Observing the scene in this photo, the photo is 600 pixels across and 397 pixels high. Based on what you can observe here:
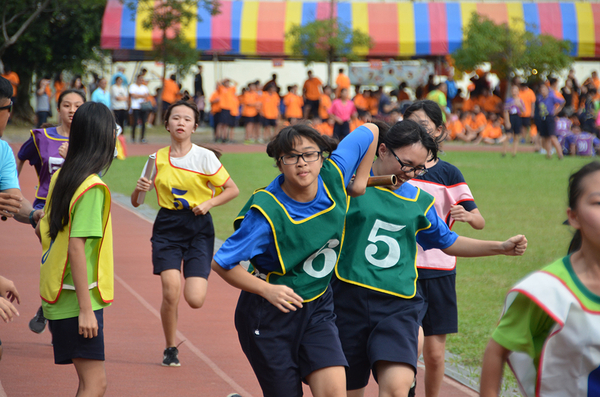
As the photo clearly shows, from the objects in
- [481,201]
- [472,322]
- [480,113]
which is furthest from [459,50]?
[472,322]

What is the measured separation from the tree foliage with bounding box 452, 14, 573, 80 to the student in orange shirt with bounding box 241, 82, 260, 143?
25.8 ft

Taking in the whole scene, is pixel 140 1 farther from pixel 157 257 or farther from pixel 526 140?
pixel 157 257

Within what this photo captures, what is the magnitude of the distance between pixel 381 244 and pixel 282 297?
618 millimetres

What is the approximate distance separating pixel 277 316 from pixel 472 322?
10.2 feet

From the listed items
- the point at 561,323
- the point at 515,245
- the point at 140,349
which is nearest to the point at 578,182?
the point at 561,323

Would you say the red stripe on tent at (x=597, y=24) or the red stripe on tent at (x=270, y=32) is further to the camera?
the red stripe on tent at (x=597, y=24)

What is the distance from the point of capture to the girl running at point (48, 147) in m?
5.17

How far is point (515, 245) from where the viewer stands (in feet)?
9.66

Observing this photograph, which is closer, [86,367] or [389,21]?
[86,367]

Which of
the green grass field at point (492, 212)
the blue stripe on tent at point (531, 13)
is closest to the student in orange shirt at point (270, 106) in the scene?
the green grass field at point (492, 212)

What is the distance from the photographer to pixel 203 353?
520 cm

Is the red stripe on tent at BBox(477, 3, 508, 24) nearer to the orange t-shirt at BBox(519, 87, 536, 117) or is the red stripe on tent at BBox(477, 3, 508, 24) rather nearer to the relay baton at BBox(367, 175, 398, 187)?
the orange t-shirt at BBox(519, 87, 536, 117)

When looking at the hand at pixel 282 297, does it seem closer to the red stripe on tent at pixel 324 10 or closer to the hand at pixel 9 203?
the hand at pixel 9 203

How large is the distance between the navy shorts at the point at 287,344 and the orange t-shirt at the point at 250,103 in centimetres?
2083
